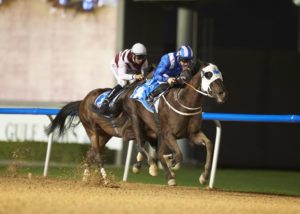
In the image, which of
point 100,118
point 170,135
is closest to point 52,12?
point 100,118

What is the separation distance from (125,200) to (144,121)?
2.44 meters

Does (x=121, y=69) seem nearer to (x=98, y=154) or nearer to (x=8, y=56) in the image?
(x=98, y=154)

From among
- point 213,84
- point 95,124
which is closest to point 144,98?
point 213,84

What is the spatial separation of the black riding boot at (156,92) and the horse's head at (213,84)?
627mm

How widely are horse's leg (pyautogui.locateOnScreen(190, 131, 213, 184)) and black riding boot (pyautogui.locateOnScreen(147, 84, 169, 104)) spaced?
656mm

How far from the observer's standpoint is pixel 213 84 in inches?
397

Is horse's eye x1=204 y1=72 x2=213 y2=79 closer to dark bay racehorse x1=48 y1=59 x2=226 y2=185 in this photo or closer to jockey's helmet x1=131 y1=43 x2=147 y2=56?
dark bay racehorse x1=48 y1=59 x2=226 y2=185

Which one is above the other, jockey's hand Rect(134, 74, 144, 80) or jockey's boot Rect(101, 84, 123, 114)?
jockey's hand Rect(134, 74, 144, 80)

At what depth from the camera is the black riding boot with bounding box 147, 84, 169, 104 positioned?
35.3ft

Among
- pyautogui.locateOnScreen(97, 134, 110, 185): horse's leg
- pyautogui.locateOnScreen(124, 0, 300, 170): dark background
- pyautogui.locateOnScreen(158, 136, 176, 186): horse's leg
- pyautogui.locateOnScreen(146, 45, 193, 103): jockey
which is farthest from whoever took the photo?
pyautogui.locateOnScreen(124, 0, 300, 170): dark background

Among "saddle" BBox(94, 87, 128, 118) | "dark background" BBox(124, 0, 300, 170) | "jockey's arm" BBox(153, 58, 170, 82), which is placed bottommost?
"dark background" BBox(124, 0, 300, 170)

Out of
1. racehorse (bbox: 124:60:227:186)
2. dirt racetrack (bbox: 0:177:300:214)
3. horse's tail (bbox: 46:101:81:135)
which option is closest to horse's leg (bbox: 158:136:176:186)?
racehorse (bbox: 124:60:227:186)

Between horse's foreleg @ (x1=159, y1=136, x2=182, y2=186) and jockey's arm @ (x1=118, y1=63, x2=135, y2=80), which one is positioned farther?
jockey's arm @ (x1=118, y1=63, x2=135, y2=80)

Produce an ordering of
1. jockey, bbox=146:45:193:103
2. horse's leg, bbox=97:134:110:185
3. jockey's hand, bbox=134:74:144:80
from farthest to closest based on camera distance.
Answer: jockey's hand, bbox=134:74:144:80 < horse's leg, bbox=97:134:110:185 < jockey, bbox=146:45:193:103
